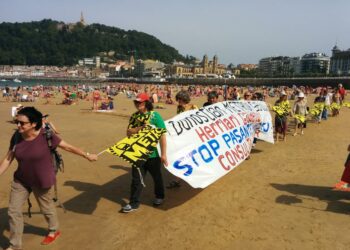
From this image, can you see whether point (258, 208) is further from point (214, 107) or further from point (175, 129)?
point (214, 107)

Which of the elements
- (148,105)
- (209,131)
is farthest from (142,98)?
(209,131)

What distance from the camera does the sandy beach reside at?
435 centimetres

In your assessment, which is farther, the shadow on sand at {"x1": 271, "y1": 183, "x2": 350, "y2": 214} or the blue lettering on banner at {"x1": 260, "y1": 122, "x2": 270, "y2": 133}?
the blue lettering on banner at {"x1": 260, "y1": 122, "x2": 270, "y2": 133}

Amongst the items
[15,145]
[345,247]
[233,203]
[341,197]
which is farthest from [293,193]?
[15,145]

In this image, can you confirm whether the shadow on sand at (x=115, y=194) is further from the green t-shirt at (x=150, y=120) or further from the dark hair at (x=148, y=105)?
the dark hair at (x=148, y=105)

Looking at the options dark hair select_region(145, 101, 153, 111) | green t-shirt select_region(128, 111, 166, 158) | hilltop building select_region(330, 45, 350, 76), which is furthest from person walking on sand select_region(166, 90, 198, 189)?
hilltop building select_region(330, 45, 350, 76)

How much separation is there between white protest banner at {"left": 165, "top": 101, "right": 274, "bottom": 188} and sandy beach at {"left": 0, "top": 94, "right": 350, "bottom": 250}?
1.66 feet

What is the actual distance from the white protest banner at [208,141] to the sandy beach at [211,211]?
51 cm

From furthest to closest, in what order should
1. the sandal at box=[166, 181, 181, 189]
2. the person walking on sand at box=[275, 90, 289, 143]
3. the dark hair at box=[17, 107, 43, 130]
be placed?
1. the person walking on sand at box=[275, 90, 289, 143]
2. the sandal at box=[166, 181, 181, 189]
3. the dark hair at box=[17, 107, 43, 130]

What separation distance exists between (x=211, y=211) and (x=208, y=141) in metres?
1.27

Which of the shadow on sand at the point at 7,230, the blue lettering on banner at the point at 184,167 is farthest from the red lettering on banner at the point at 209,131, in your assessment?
the shadow on sand at the point at 7,230

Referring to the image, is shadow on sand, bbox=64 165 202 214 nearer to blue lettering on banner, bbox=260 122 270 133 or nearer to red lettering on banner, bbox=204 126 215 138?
red lettering on banner, bbox=204 126 215 138

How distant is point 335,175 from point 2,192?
6404mm

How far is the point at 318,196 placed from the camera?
5.94 meters
